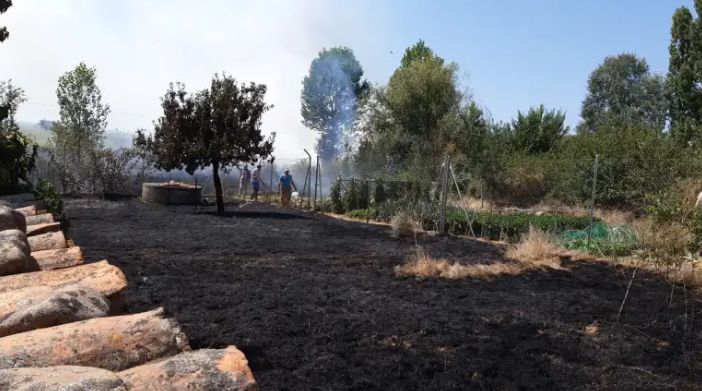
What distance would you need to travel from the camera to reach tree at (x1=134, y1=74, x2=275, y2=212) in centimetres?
1631

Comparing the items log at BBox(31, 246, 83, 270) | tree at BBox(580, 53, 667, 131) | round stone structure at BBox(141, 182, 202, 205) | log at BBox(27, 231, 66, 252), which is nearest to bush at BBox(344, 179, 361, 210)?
round stone structure at BBox(141, 182, 202, 205)

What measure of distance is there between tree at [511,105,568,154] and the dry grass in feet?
56.0

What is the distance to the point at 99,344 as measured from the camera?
6.75 ft

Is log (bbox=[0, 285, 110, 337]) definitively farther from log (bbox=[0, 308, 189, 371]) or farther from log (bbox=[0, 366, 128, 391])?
log (bbox=[0, 366, 128, 391])

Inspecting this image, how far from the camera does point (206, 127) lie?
16.5 meters

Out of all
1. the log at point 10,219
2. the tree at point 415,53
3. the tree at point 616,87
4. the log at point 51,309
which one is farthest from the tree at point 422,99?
the log at point 51,309

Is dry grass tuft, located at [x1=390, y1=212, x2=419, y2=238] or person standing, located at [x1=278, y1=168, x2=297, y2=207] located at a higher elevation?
person standing, located at [x1=278, y1=168, x2=297, y2=207]

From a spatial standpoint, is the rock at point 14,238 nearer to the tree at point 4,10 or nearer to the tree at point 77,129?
the tree at point 4,10

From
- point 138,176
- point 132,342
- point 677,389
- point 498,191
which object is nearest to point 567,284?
point 677,389

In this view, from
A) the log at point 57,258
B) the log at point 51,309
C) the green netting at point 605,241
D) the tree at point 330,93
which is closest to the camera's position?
the log at point 51,309

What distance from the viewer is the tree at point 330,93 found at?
51.5 metres

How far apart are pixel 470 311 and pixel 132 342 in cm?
405

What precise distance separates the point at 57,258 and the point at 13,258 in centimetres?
53

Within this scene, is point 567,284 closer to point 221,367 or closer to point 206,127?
point 221,367
